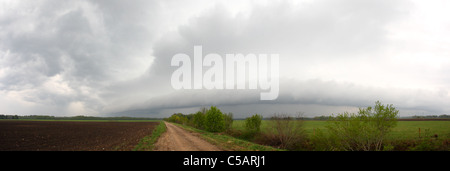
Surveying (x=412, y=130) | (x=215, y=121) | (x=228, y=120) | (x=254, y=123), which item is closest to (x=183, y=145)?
(x=254, y=123)

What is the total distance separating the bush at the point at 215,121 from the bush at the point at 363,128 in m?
31.7

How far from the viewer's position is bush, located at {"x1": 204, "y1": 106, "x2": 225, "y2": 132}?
48250 mm

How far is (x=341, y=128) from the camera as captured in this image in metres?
18.3

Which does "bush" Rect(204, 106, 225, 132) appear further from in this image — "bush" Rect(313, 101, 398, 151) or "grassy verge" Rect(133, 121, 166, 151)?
"bush" Rect(313, 101, 398, 151)

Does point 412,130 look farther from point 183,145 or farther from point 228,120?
point 183,145

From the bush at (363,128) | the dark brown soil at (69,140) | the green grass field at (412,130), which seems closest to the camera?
the bush at (363,128)

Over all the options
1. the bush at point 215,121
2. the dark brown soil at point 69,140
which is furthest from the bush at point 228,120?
the dark brown soil at point 69,140

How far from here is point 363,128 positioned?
16.2 metres

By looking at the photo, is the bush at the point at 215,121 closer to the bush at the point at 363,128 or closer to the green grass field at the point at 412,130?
the green grass field at the point at 412,130

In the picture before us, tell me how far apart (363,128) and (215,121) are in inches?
1431

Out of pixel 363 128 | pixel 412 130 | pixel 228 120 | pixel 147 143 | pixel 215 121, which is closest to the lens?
pixel 363 128

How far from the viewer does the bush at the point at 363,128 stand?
15758mm
